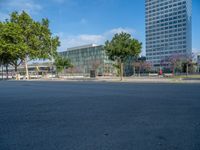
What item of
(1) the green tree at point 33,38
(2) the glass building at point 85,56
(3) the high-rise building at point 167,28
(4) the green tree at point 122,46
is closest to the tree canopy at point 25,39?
(1) the green tree at point 33,38

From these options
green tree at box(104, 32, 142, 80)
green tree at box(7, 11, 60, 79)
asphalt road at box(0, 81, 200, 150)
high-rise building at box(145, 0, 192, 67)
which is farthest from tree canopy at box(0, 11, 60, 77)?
high-rise building at box(145, 0, 192, 67)

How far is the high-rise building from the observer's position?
131 metres

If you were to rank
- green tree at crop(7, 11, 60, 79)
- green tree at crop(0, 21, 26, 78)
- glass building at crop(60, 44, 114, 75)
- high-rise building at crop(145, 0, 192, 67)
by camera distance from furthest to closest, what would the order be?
1. high-rise building at crop(145, 0, 192, 67)
2. glass building at crop(60, 44, 114, 75)
3. green tree at crop(7, 11, 60, 79)
4. green tree at crop(0, 21, 26, 78)

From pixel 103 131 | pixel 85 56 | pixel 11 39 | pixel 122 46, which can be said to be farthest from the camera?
pixel 85 56

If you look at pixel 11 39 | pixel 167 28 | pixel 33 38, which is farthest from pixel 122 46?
pixel 167 28

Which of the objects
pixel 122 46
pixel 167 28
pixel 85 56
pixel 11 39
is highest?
pixel 167 28

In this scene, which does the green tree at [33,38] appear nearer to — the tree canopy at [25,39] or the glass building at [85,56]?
the tree canopy at [25,39]

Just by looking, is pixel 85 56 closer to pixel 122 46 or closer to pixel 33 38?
pixel 33 38

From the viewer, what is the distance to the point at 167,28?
460 feet

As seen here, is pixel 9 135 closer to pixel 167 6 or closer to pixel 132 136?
pixel 132 136

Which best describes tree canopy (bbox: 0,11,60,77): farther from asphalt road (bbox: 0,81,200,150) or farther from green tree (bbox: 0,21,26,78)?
asphalt road (bbox: 0,81,200,150)

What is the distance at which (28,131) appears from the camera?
475 centimetres

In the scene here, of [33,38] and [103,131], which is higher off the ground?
[33,38]

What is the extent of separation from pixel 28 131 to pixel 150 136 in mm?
2921
